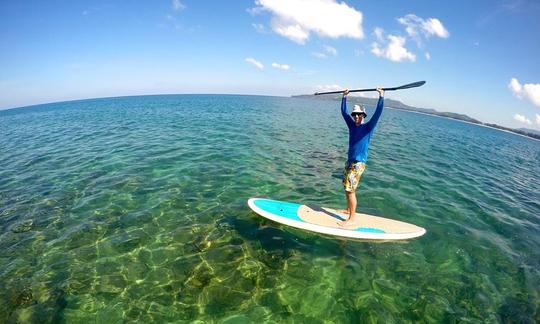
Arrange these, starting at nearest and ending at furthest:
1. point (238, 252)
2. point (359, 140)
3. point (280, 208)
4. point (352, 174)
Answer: point (238, 252) < point (359, 140) < point (352, 174) < point (280, 208)

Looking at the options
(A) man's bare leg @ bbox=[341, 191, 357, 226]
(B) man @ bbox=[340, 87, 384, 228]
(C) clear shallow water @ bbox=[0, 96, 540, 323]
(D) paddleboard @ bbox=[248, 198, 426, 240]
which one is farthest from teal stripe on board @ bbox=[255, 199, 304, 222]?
(B) man @ bbox=[340, 87, 384, 228]

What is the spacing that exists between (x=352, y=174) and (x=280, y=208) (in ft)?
9.53

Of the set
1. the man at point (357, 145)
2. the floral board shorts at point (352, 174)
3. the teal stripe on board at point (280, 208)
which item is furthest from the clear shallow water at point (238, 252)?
the man at point (357, 145)

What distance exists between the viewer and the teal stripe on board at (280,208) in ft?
33.1

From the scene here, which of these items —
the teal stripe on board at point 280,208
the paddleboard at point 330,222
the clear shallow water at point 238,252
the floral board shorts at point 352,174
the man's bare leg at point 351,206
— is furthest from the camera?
the teal stripe on board at point 280,208

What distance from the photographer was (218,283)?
25.2 ft

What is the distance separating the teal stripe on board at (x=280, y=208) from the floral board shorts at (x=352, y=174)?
2.03m

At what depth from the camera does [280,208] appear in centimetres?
1056

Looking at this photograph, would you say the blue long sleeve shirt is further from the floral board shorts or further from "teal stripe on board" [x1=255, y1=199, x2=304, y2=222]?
"teal stripe on board" [x1=255, y1=199, x2=304, y2=222]

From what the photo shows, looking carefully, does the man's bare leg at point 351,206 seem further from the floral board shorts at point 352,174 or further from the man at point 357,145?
the floral board shorts at point 352,174

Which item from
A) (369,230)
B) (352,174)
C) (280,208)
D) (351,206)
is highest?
(352,174)

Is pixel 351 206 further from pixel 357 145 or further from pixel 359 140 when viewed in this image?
pixel 359 140

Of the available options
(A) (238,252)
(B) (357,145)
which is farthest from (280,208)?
(B) (357,145)

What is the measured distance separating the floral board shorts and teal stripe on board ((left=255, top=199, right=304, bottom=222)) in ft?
6.64
